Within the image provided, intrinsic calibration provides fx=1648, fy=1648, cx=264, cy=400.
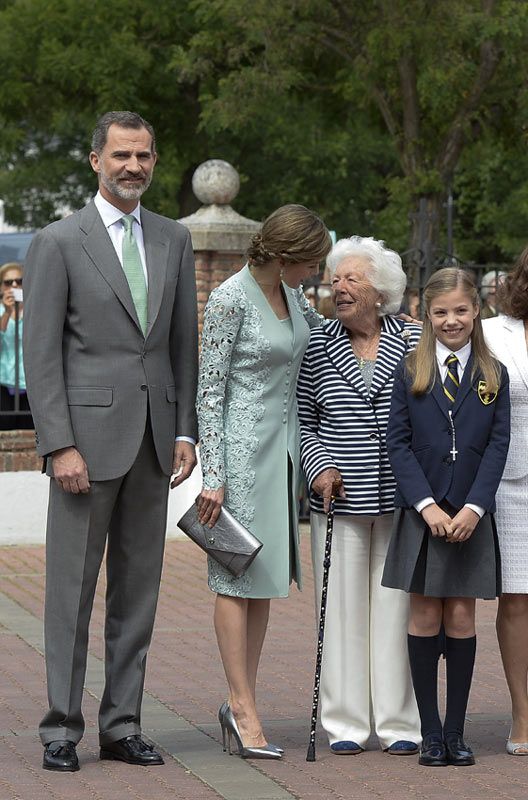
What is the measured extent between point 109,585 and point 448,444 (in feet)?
4.12

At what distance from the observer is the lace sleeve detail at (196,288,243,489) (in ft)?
Result: 18.2

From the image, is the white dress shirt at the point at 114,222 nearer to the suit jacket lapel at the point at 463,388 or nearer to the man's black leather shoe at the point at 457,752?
the suit jacket lapel at the point at 463,388

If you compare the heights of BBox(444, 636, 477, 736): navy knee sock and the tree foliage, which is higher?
the tree foliage

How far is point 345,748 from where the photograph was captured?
573cm

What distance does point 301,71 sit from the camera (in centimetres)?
2053

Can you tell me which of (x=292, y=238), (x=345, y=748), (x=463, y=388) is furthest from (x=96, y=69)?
(x=345, y=748)

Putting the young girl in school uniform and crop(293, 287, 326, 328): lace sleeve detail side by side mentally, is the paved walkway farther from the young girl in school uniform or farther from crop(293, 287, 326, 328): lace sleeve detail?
crop(293, 287, 326, 328): lace sleeve detail

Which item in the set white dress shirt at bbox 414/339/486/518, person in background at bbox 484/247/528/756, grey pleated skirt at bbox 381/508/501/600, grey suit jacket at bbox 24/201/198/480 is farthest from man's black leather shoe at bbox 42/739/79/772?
white dress shirt at bbox 414/339/486/518

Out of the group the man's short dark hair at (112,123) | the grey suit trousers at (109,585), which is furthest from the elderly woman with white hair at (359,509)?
the man's short dark hair at (112,123)

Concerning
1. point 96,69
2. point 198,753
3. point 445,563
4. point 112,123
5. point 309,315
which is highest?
point 96,69

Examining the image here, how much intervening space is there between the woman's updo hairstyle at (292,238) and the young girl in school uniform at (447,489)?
0.42 m

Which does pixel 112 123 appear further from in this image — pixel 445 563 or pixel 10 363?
pixel 10 363

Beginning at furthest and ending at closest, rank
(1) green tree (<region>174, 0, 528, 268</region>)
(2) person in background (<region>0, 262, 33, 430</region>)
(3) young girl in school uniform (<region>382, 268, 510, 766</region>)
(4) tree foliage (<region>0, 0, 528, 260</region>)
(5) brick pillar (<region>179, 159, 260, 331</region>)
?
(4) tree foliage (<region>0, 0, 528, 260</region>), (1) green tree (<region>174, 0, 528, 268</region>), (5) brick pillar (<region>179, 159, 260, 331</region>), (2) person in background (<region>0, 262, 33, 430</region>), (3) young girl in school uniform (<region>382, 268, 510, 766</region>)

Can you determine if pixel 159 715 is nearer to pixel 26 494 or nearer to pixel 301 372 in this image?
pixel 301 372
